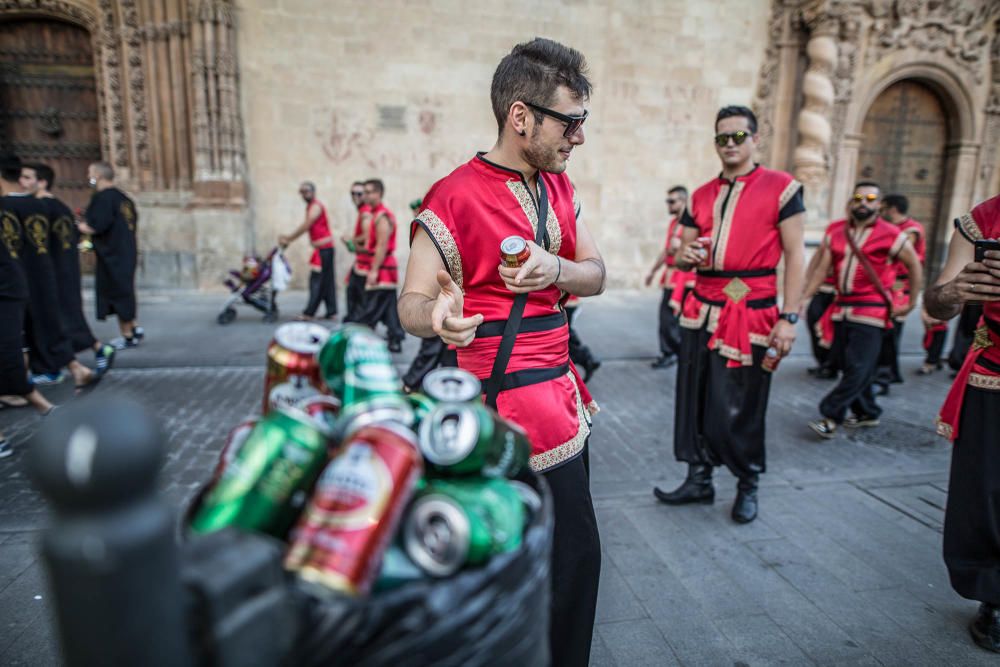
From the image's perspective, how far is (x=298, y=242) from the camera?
1163 cm

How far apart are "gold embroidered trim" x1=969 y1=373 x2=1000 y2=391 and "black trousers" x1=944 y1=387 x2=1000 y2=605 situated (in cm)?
3

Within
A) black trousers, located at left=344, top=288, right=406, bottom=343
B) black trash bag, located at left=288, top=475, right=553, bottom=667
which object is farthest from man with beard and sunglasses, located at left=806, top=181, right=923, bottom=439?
black trash bag, located at left=288, top=475, right=553, bottom=667

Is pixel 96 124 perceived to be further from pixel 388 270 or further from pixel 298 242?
pixel 388 270

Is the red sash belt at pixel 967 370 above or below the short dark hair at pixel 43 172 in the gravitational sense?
below

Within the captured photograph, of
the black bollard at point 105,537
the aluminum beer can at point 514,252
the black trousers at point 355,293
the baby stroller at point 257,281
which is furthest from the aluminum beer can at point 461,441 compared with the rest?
the baby stroller at point 257,281

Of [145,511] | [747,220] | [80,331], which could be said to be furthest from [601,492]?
[80,331]

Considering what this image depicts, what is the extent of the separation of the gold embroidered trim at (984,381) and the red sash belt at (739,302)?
1051mm

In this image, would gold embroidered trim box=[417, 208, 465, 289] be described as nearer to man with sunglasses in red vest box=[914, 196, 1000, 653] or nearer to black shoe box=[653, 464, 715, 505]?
man with sunglasses in red vest box=[914, 196, 1000, 653]

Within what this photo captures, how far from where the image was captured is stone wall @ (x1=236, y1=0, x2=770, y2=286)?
36.2ft

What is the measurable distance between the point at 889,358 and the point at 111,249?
333 inches

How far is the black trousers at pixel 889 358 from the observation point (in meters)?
6.01

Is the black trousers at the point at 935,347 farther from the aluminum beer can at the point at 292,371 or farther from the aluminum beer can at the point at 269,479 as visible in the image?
the aluminum beer can at the point at 269,479

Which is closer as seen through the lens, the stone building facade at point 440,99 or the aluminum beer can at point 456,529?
the aluminum beer can at point 456,529

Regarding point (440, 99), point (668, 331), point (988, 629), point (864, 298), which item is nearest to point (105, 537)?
point (988, 629)
